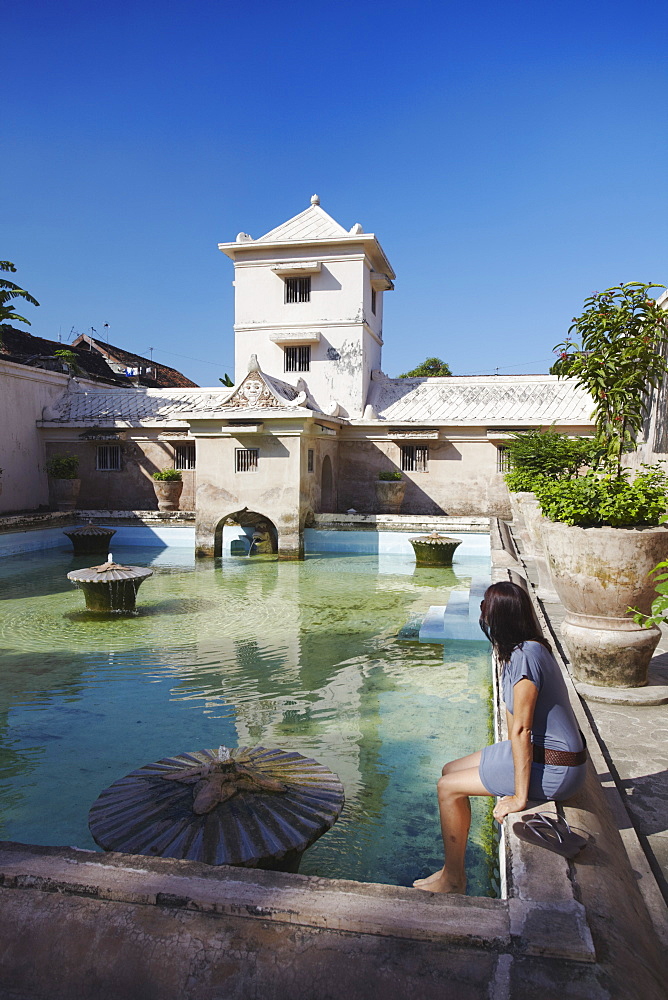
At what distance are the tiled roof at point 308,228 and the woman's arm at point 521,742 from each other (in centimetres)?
1853

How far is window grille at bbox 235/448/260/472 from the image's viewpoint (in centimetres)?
1495

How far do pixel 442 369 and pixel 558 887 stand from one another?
126 feet

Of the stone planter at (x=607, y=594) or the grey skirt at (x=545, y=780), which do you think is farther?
the stone planter at (x=607, y=594)

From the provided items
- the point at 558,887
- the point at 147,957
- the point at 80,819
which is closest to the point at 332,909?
the point at 147,957

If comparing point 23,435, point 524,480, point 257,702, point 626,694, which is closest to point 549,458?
point 524,480

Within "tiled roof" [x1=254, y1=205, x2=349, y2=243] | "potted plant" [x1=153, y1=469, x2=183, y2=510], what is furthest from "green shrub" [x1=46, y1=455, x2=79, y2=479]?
"tiled roof" [x1=254, y1=205, x2=349, y2=243]

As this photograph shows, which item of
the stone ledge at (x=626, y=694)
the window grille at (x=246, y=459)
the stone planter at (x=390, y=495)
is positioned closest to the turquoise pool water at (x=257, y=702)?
the stone ledge at (x=626, y=694)

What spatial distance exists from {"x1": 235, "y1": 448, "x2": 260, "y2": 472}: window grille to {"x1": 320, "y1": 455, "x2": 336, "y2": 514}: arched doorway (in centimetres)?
312

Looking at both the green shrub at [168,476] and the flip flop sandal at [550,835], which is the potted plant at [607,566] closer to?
the flip flop sandal at [550,835]

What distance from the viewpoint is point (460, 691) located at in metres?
6.16

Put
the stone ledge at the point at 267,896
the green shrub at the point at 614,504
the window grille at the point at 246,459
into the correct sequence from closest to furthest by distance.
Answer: the stone ledge at the point at 267,896 → the green shrub at the point at 614,504 → the window grille at the point at 246,459

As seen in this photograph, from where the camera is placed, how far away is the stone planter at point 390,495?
1842 cm

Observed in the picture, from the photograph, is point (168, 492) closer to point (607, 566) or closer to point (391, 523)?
point (391, 523)

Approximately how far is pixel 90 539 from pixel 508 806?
1325 cm
